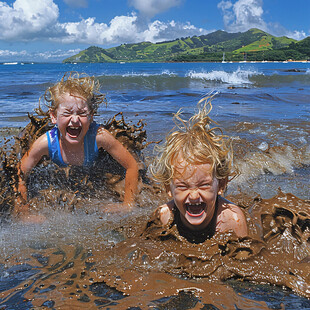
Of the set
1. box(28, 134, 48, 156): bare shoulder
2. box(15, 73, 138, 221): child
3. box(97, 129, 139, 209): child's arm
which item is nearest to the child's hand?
box(15, 73, 138, 221): child

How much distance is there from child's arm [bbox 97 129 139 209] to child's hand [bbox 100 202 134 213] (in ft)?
0.40

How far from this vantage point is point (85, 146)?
4.28 m

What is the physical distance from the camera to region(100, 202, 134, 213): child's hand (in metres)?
3.98

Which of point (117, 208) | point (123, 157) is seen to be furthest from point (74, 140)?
point (117, 208)

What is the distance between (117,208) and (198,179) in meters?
1.76

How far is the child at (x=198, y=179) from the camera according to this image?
251 centimetres

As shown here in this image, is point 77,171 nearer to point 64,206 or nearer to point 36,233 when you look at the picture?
point 64,206

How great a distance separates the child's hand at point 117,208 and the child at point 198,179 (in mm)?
1134

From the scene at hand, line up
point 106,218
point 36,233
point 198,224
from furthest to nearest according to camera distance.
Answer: point 106,218 → point 36,233 → point 198,224

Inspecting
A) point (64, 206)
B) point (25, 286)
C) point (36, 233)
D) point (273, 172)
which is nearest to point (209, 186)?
point (25, 286)

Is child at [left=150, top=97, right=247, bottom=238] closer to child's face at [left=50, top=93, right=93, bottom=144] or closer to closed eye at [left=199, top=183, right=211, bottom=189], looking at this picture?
closed eye at [left=199, top=183, right=211, bottom=189]

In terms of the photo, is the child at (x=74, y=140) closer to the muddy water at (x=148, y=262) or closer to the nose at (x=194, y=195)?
the muddy water at (x=148, y=262)

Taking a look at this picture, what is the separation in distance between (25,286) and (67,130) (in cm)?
194

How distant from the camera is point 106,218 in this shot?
378 centimetres
